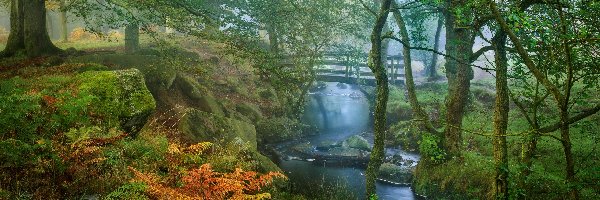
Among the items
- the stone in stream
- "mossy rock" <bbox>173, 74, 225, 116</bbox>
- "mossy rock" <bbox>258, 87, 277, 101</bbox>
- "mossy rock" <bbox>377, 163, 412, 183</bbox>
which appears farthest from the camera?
"mossy rock" <bbox>258, 87, 277, 101</bbox>

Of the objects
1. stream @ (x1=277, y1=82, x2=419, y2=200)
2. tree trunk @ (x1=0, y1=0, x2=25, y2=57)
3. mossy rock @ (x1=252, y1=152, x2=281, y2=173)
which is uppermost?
tree trunk @ (x1=0, y1=0, x2=25, y2=57)

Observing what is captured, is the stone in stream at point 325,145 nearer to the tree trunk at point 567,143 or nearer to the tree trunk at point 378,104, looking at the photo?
the tree trunk at point 378,104

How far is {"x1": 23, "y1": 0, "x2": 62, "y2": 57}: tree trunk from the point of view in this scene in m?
13.0

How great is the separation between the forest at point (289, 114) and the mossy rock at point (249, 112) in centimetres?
8

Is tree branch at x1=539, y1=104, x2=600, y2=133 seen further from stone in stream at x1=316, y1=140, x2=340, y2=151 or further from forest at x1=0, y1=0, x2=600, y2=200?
stone in stream at x1=316, y1=140, x2=340, y2=151

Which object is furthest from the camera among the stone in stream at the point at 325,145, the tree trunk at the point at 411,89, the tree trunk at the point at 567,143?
the stone in stream at the point at 325,145

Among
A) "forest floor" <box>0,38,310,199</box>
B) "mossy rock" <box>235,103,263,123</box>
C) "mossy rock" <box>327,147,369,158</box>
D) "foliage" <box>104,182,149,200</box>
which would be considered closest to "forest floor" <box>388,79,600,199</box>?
"mossy rock" <box>327,147,369,158</box>

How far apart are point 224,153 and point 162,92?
5.08m

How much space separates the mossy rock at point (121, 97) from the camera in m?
7.43

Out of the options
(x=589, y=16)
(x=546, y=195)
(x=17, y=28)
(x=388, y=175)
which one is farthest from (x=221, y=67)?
(x=589, y=16)

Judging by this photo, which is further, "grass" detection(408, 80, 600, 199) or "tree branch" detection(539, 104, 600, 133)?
"grass" detection(408, 80, 600, 199)

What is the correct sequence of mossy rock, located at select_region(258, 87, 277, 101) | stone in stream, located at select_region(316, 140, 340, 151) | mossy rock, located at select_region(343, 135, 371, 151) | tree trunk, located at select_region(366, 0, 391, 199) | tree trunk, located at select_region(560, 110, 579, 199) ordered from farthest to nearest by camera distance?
mossy rock, located at select_region(258, 87, 277, 101) < stone in stream, located at select_region(316, 140, 340, 151) < mossy rock, located at select_region(343, 135, 371, 151) < tree trunk, located at select_region(366, 0, 391, 199) < tree trunk, located at select_region(560, 110, 579, 199)

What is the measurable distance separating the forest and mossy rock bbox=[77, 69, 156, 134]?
0.03 m

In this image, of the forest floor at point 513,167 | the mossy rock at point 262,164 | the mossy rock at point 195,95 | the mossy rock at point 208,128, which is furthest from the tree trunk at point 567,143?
the mossy rock at point 195,95
